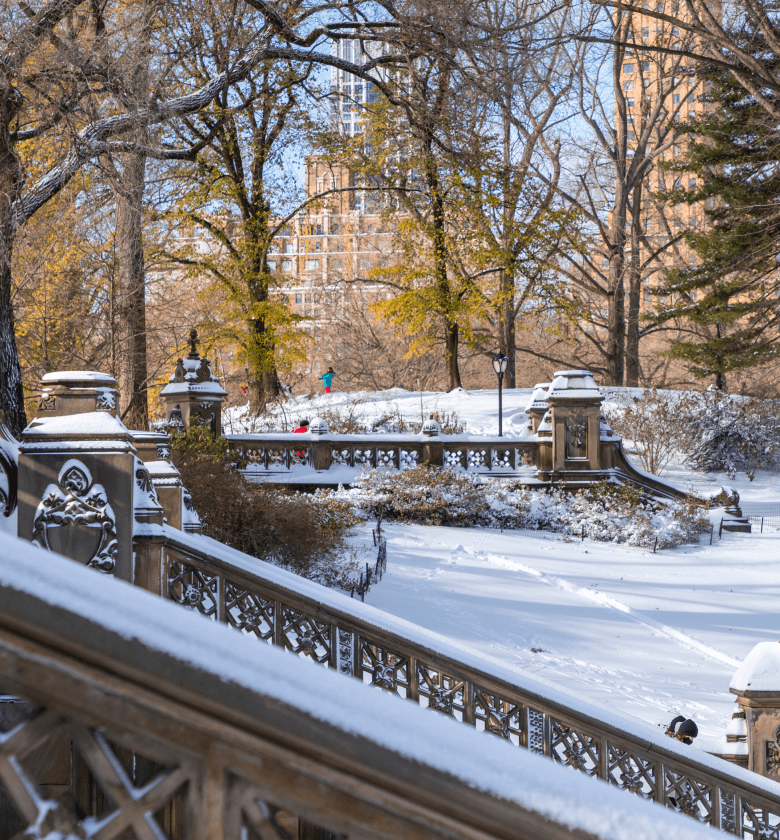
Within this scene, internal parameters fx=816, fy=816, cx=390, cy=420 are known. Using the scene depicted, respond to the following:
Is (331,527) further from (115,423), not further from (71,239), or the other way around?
(115,423)

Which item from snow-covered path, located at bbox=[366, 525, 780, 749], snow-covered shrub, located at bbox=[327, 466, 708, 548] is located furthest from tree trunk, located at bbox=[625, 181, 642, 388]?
snow-covered path, located at bbox=[366, 525, 780, 749]

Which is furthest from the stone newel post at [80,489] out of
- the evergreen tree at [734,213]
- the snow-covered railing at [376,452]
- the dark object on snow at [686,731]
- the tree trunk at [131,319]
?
the evergreen tree at [734,213]

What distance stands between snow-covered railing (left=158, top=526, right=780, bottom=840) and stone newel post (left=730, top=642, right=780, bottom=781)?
812 millimetres

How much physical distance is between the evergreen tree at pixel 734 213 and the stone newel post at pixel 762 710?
18674 mm

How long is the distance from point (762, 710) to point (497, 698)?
8.23ft

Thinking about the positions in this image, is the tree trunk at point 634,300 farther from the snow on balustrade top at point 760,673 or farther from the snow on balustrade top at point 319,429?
the snow on balustrade top at point 760,673

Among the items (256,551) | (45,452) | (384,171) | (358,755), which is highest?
(384,171)

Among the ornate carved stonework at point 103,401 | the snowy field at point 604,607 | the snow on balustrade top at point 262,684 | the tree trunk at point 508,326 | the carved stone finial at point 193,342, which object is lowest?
the snowy field at point 604,607

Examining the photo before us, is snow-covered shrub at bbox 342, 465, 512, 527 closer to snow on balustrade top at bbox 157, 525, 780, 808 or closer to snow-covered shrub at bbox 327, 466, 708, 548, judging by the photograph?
snow-covered shrub at bbox 327, 466, 708, 548

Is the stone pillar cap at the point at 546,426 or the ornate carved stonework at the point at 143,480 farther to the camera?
the stone pillar cap at the point at 546,426

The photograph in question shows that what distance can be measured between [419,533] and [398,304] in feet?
48.9

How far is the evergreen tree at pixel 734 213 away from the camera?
2338cm

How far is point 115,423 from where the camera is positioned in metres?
4.25

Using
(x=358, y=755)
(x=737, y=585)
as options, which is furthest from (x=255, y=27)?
(x=358, y=755)
